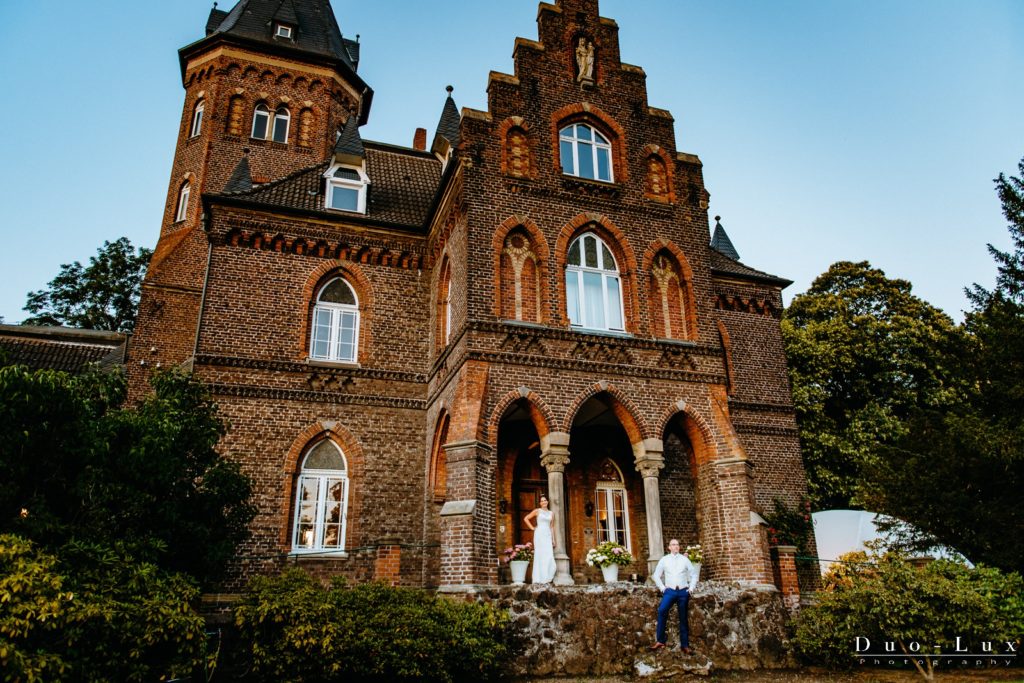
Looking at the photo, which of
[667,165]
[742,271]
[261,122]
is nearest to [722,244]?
[742,271]

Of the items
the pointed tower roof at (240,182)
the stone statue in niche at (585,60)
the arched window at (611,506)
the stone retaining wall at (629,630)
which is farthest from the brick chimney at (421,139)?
the stone retaining wall at (629,630)

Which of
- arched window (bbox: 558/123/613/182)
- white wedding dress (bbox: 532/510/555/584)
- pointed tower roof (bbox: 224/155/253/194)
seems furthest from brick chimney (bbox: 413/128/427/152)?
→ white wedding dress (bbox: 532/510/555/584)

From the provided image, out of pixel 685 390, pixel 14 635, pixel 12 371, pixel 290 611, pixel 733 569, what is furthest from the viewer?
pixel 685 390

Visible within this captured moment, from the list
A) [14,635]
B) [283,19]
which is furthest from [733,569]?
[283,19]

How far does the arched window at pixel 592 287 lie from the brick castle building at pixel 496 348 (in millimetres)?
54

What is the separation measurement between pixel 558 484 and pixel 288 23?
21.2 meters

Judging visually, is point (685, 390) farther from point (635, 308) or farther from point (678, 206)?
point (678, 206)

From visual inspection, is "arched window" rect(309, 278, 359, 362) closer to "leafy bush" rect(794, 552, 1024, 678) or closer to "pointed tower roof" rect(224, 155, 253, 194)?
"pointed tower roof" rect(224, 155, 253, 194)

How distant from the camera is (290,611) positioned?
9.75 meters

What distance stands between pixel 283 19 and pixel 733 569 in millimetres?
23987

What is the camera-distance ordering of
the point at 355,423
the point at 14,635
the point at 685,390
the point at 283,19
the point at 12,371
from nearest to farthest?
the point at 14,635
the point at 12,371
the point at 685,390
the point at 355,423
the point at 283,19

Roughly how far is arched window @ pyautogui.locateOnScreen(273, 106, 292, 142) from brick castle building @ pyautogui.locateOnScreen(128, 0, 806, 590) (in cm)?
525

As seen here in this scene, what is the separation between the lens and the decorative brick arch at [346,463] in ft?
51.7

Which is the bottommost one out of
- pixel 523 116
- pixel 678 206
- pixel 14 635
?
pixel 14 635
